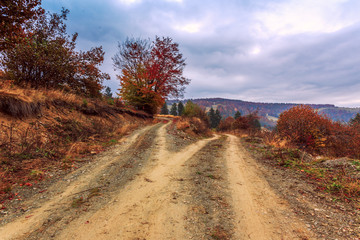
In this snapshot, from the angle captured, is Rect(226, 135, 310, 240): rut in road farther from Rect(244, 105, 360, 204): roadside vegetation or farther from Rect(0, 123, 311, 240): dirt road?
Rect(244, 105, 360, 204): roadside vegetation

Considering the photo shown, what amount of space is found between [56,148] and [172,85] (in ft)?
55.9

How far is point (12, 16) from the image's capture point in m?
5.17

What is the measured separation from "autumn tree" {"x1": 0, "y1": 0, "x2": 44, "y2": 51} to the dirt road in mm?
→ 5336

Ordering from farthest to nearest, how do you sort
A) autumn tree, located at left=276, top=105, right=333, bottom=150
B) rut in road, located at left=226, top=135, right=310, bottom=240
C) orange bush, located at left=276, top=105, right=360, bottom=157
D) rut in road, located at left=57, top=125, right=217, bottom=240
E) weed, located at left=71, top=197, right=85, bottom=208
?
1. autumn tree, located at left=276, top=105, right=333, bottom=150
2. orange bush, located at left=276, top=105, right=360, bottom=157
3. weed, located at left=71, top=197, right=85, bottom=208
4. rut in road, located at left=226, top=135, right=310, bottom=240
5. rut in road, located at left=57, top=125, right=217, bottom=240

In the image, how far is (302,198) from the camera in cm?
376

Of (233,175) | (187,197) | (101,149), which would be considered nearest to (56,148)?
(101,149)

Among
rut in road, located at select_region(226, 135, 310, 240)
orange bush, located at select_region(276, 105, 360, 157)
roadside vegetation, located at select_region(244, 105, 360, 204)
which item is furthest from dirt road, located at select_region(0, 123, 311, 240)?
orange bush, located at select_region(276, 105, 360, 157)

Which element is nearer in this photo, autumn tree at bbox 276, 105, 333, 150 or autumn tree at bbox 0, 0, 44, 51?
autumn tree at bbox 0, 0, 44, 51

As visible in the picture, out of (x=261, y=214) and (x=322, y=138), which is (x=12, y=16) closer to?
(x=261, y=214)

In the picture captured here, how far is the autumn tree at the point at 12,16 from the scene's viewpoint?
4.99 meters

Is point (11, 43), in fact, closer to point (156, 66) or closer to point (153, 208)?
point (153, 208)

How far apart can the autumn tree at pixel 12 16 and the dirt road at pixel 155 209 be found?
210 inches

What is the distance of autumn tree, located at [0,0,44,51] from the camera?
499 centimetres

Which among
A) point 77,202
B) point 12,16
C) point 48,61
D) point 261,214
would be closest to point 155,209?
point 77,202
